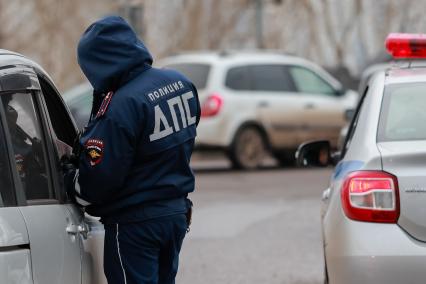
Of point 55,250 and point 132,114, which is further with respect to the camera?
point 132,114

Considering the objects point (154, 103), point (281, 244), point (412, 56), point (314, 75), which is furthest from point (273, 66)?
point (154, 103)

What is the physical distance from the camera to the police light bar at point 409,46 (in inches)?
264

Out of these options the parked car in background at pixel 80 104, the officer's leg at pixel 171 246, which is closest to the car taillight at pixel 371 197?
the officer's leg at pixel 171 246

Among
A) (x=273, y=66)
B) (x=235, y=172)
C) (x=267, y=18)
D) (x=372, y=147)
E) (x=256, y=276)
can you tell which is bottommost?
(x=267, y=18)

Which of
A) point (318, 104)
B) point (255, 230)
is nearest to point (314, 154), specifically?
point (255, 230)

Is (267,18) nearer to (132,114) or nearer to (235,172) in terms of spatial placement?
(235,172)

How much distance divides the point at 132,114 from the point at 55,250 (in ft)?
2.20

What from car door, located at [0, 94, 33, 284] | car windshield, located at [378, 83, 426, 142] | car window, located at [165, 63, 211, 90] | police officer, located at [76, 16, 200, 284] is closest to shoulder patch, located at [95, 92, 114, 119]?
police officer, located at [76, 16, 200, 284]

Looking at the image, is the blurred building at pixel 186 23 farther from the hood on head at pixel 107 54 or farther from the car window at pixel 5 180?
the car window at pixel 5 180

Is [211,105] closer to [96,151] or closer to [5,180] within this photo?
[96,151]

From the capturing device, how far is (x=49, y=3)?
3052 cm

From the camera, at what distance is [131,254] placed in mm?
5000

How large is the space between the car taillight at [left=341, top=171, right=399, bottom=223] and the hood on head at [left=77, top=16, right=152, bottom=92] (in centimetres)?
117

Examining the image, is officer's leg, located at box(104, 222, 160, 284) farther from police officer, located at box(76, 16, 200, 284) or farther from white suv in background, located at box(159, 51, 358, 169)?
white suv in background, located at box(159, 51, 358, 169)
